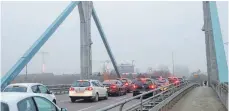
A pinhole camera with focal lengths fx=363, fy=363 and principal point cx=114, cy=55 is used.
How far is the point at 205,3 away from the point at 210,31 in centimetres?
712

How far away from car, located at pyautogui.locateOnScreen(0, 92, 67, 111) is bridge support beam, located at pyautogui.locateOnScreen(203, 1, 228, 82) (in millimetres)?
29186

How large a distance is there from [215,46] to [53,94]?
28.8 m

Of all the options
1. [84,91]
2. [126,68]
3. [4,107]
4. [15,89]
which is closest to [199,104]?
[84,91]

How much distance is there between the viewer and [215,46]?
4191 centimetres

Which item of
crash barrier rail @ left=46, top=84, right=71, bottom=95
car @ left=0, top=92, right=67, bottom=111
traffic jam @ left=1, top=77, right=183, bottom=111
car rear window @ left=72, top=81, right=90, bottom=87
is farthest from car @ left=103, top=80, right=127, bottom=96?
car @ left=0, top=92, right=67, bottom=111

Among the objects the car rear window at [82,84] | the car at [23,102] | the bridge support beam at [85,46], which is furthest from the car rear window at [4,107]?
the bridge support beam at [85,46]

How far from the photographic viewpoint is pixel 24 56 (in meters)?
46.6

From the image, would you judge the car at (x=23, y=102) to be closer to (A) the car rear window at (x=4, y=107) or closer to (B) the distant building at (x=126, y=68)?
(A) the car rear window at (x=4, y=107)

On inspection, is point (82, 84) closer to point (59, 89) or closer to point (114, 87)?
point (114, 87)

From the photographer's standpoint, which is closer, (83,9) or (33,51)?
(33,51)

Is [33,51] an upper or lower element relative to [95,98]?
upper

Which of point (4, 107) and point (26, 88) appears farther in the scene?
point (26, 88)

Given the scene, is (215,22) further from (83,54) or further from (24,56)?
(24,56)

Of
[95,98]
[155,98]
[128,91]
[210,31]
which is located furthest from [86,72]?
[155,98]
